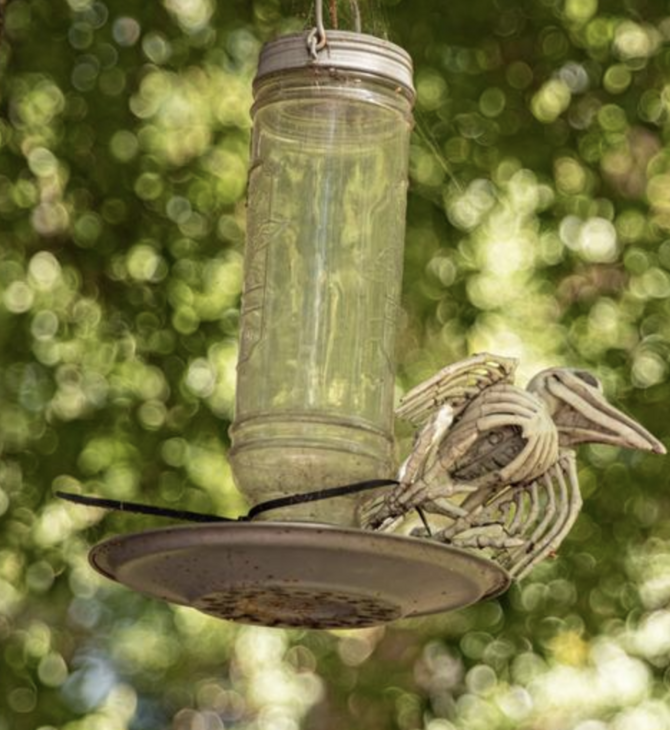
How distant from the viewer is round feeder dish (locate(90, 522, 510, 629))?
3039mm

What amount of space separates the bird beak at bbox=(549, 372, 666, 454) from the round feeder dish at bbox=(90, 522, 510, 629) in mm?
402

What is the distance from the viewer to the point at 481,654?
797cm

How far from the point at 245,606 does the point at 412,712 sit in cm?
487

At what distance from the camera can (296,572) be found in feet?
10.2

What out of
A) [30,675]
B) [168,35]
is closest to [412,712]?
[30,675]

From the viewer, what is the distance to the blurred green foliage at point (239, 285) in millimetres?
7691

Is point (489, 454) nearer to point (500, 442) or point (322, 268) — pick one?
point (500, 442)

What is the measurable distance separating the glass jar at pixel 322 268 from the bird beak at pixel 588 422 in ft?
0.85

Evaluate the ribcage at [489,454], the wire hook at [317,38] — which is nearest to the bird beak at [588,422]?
the ribcage at [489,454]

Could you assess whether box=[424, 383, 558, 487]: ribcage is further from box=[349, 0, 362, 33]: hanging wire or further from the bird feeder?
box=[349, 0, 362, 33]: hanging wire

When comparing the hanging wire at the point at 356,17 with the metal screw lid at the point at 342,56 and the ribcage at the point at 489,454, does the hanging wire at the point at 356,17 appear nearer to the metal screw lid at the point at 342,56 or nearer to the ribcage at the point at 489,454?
the metal screw lid at the point at 342,56

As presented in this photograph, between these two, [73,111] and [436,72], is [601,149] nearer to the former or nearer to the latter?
[436,72]

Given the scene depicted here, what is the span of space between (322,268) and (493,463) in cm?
39

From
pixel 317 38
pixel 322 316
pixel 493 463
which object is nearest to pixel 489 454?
pixel 493 463
